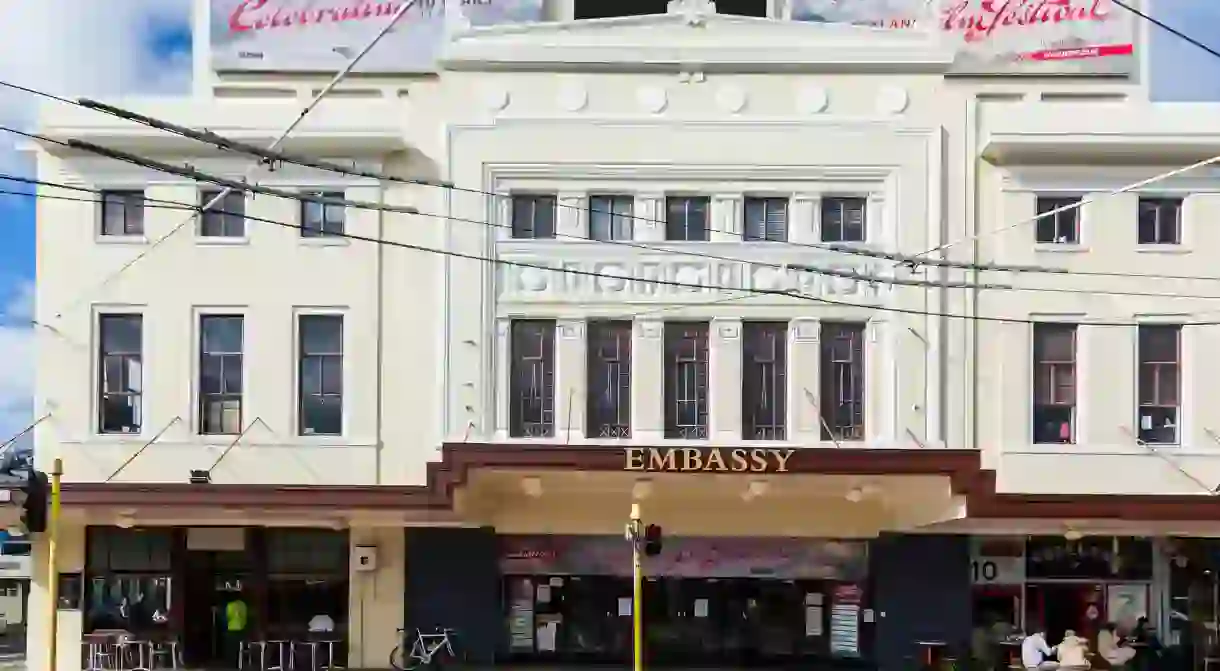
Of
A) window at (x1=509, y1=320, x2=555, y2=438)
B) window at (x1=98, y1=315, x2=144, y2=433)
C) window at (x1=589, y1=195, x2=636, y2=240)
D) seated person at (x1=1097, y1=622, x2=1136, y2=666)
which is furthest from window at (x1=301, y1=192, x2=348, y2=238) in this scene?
seated person at (x1=1097, y1=622, x2=1136, y2=666)

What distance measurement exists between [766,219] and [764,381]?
2806mm

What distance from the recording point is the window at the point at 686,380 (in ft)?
73.4

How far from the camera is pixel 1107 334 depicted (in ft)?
73.4

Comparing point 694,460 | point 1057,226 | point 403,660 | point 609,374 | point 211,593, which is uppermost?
point 1057,226

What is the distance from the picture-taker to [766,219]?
22.7 metres

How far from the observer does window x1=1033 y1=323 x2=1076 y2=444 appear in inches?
884

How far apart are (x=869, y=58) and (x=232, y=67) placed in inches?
447

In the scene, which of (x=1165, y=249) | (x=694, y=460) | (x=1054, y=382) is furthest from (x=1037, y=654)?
(x=1165, y=249)

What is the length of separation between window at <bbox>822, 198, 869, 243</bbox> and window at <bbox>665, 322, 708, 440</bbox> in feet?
8.89

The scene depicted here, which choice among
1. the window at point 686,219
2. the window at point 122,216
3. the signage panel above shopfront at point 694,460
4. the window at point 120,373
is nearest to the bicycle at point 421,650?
the signage panel above shopfront at point 694,460

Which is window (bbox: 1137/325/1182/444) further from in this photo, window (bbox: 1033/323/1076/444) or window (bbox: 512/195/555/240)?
window (bbox: 512/195/555/240)

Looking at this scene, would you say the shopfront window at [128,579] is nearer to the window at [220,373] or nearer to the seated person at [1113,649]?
the window at [220,373]

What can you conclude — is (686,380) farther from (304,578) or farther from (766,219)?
(304,578)

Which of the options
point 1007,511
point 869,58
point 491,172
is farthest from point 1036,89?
point 491,172
